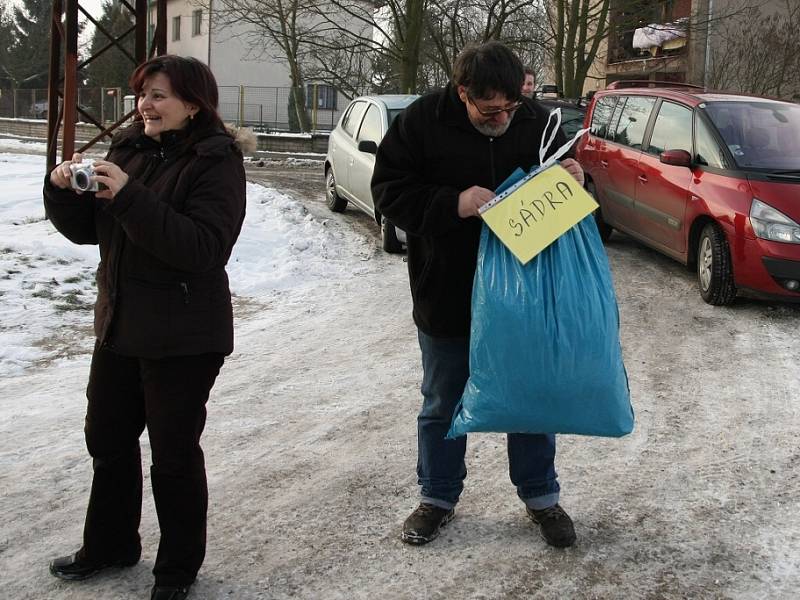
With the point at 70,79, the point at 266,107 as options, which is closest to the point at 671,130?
the point at 70,79

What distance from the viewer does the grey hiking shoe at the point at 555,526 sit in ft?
10.8

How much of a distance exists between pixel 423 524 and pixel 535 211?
125cm

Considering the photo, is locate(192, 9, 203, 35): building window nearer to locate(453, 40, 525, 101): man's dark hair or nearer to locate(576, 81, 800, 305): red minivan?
locate(576, 81, 800, 305): red minivan

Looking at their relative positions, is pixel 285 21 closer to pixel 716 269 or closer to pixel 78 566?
pixel 716 269

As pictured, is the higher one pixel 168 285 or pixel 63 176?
pixel 63 176

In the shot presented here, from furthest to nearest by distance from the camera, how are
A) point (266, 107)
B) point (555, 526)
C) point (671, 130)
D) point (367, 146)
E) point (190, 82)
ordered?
1. point (266, 107)
2. point (367, 146)
3. point (671, 130)
4. point (555, 526)
5. point (190, 82)

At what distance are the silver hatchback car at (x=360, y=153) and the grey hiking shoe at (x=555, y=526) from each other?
5.76 m

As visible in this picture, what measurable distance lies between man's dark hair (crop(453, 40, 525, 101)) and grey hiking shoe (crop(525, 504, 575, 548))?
151cm

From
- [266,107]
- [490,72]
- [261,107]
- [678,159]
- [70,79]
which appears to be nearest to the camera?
[490,72]

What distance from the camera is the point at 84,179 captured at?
2.50 m

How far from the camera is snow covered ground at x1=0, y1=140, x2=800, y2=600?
10.2 feet

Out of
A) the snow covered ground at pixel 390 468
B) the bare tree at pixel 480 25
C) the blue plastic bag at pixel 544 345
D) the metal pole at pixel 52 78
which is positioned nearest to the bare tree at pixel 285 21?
the bare tree at pixel 480 25

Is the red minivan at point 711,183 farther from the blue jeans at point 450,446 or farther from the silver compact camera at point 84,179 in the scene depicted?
the silver compact camera at point 84,179

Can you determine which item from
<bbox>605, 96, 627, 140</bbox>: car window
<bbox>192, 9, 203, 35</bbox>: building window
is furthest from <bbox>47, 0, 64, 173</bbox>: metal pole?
Result: <bbox>192, 9, 203, 35</bbox>: building window
